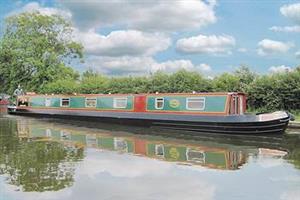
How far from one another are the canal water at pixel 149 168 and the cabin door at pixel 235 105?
6.98 feet

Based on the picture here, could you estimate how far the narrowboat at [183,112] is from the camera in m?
16.8

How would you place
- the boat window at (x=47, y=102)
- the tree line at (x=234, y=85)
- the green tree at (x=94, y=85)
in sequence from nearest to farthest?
1. the tree line at (x=234, y=85)
2. the boat window at (x=47, y=102)
3. the green tree at (x=94, y=85)

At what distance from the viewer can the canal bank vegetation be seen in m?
21.3

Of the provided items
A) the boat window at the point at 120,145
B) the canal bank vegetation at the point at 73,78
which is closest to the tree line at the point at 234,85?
the canal bank vegetation at the point at 73,78

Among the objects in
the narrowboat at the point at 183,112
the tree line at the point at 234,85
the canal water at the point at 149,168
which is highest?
the tree line at the point at 234,85

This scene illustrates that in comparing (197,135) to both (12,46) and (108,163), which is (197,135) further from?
(12,46)

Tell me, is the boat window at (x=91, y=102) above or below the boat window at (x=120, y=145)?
above

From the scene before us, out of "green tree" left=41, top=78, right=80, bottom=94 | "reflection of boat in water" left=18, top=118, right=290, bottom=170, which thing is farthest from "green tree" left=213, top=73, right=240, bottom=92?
"green tree" left=41, top=78, right=80, bottom=94

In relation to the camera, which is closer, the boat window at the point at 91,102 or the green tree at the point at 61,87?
the boat window at the point at 91,102

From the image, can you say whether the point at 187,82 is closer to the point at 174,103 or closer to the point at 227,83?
the point at 227,83

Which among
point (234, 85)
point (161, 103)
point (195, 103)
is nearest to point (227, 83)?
point (234, 85)

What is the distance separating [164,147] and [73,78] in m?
28.9

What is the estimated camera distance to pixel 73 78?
4153cm

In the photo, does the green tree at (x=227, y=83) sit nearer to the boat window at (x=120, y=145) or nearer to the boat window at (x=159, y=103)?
the boat window at (x=159, y=103)
